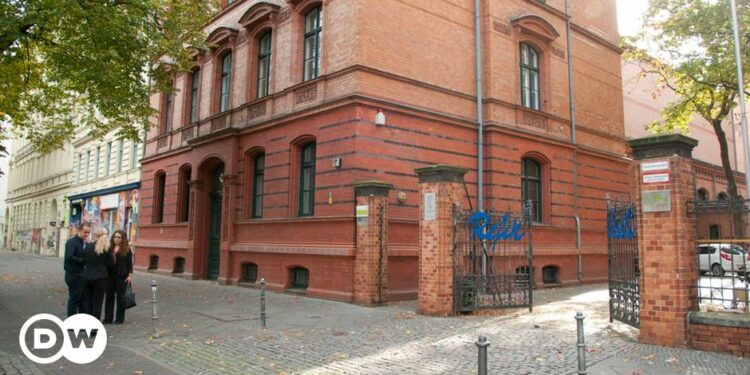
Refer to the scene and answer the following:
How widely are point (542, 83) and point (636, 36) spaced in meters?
7.14

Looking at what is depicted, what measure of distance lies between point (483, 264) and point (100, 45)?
1107 cm

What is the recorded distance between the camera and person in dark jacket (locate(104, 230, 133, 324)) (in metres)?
10.4

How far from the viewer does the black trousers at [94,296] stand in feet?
32.5

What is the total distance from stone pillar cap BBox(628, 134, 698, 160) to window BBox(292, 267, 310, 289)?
9501 mm

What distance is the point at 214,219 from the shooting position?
20.8 m

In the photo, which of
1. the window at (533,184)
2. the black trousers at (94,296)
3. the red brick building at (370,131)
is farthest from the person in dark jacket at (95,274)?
the window at (533,184)

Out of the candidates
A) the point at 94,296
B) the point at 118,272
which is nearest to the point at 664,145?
the point at 118,272

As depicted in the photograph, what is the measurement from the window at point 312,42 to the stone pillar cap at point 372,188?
4.27 metres

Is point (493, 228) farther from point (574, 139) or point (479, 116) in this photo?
point (574, 139)

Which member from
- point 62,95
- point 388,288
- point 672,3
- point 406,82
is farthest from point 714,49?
point 62,95

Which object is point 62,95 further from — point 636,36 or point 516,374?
point 636,36

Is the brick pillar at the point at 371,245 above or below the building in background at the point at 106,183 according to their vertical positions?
below

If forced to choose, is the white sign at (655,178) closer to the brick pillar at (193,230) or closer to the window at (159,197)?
the brick pillar at (193,230)

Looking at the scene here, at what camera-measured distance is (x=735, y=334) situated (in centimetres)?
749
